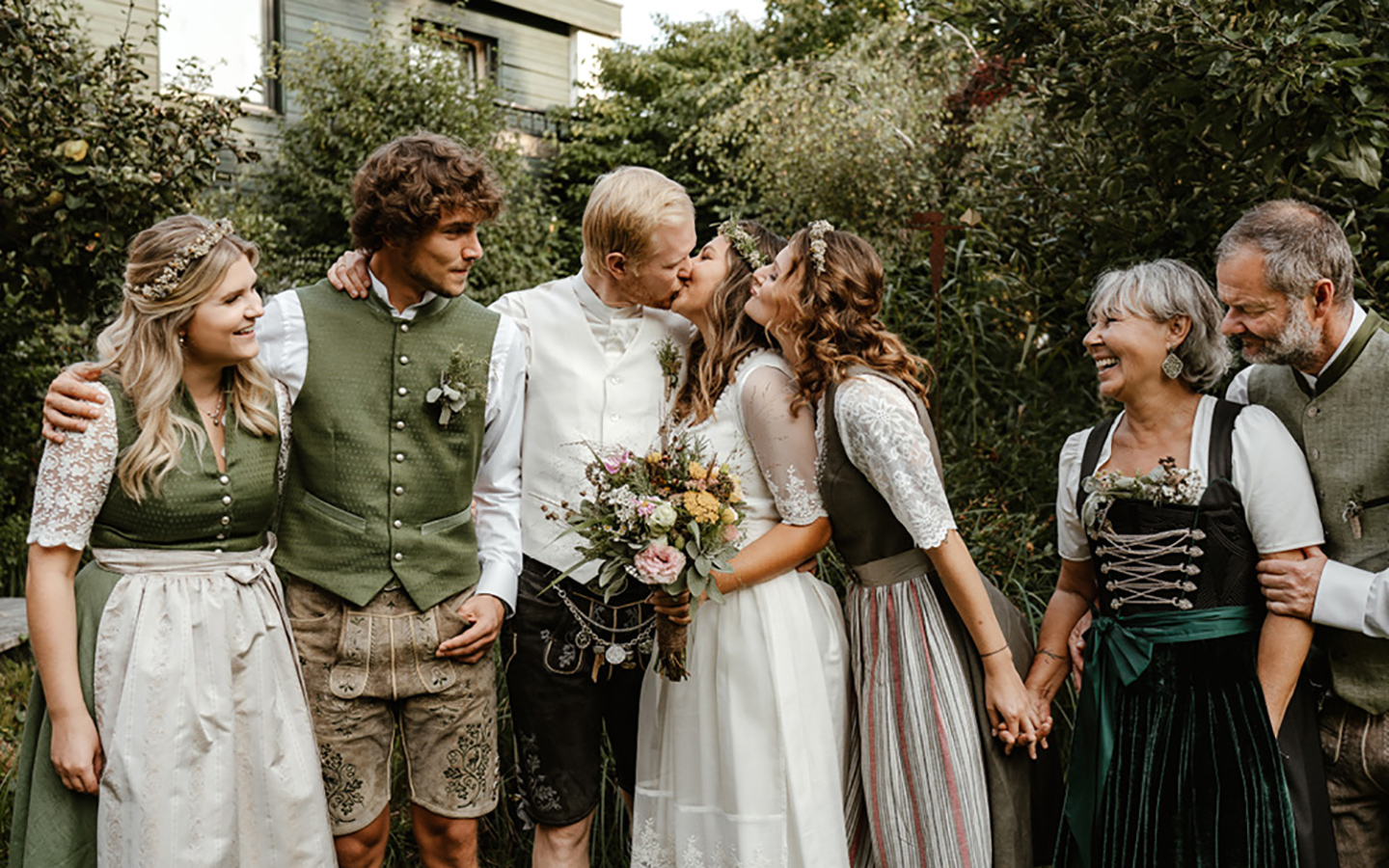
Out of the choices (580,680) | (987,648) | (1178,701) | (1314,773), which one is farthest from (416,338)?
(1314,773)

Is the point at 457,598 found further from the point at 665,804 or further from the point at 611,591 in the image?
the point at 665,804

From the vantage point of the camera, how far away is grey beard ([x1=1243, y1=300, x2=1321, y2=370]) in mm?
2459

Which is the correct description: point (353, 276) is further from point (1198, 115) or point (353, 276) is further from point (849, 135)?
point (849, 135)

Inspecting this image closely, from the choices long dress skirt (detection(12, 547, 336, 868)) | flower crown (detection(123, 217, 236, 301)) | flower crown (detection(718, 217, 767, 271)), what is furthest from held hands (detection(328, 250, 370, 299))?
flower crown (detection(718, 217, 767, 271))

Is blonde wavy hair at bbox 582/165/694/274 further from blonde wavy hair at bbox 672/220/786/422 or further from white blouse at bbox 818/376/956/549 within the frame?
white blouse at bbox 818/376/956/549

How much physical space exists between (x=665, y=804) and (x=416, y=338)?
4.51 ft

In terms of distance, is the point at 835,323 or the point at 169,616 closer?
the point at 169,616

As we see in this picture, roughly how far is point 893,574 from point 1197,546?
2.32 ft

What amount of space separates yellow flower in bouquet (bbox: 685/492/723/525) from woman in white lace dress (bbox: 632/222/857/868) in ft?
0.77

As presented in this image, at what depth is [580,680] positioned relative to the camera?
2943 millimetres

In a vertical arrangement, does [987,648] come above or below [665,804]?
above

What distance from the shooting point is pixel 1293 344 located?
2480mm

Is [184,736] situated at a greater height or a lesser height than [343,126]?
lesser

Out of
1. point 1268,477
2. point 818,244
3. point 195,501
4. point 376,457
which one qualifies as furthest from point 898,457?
point 195,501
